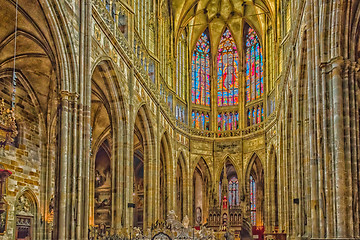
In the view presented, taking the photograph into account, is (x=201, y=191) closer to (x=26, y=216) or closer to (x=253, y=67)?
(x=253, y=67)

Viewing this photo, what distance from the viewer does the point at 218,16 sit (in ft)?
154

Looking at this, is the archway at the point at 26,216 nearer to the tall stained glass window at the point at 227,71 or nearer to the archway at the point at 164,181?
the archway at the point at 164,181

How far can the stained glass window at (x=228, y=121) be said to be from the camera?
151 feet

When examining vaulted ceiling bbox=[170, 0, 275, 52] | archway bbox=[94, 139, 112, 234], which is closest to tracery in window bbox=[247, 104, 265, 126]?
vaulted ceiling bbox=[170, 0, 275, 52]

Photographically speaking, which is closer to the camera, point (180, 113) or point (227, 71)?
point (180, 113)

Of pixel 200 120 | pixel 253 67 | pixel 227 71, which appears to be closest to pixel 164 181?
pixel 200 120

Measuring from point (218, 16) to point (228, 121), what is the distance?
31.6 ft

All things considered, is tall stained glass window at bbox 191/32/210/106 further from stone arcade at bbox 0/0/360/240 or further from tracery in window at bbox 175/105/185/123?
tracery in window at bbox 175/105/185/123

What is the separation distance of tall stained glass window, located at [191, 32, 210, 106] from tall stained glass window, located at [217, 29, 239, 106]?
1.11 meters

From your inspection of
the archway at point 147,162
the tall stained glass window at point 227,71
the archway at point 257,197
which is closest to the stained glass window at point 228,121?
the tall stained glass window at point 227,71

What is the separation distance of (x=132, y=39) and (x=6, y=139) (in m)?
14.3

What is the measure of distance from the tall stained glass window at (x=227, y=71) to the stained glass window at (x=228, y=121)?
1.07 metres

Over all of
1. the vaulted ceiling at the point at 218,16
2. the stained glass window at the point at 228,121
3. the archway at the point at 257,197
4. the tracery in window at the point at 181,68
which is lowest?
the archway at the point at 257,197

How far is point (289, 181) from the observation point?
29.2 meters
